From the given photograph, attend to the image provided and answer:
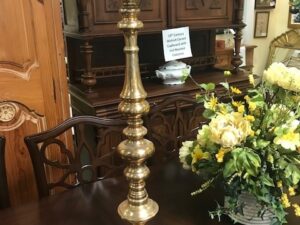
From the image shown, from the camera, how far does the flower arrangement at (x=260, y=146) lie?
2.52 feet

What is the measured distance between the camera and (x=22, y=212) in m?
0.99

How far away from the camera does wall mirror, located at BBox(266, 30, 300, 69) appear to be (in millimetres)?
3578

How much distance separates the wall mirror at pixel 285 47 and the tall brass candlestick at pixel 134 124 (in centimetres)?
321

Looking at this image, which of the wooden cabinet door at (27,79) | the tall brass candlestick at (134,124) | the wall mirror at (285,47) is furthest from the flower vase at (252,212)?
the wall mirror at (285,47)

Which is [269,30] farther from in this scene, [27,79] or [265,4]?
[27,79]

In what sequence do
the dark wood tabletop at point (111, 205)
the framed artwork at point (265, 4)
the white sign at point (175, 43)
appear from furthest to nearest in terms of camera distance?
the framed artwork at point (265, 4) → the white sign at point (175, 43) → the dark wood tabletop at point (111, 205)

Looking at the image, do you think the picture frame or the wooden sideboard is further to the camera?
the picture frame

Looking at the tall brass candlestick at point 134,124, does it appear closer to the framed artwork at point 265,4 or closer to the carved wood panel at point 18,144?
the carved wood panel at point 18,144

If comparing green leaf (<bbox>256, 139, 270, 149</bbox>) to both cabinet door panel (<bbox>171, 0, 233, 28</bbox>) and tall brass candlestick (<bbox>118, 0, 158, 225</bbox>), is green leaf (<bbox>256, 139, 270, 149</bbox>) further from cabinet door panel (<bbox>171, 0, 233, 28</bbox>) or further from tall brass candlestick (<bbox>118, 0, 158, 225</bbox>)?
cabinet door panel (<bbox>171, 0, 233, 28</bbox>)

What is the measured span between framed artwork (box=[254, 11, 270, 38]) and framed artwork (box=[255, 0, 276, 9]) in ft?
0.19

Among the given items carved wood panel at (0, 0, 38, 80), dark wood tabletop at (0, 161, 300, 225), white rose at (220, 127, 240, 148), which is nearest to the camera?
white rose at (220, 127, 240, 148)

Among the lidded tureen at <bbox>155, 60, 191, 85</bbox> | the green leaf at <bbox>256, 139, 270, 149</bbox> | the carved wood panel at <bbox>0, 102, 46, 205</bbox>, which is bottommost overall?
the carved wood panel at <bbox>0, 102, 46, 205</bbox>

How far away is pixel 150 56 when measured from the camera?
226 cm

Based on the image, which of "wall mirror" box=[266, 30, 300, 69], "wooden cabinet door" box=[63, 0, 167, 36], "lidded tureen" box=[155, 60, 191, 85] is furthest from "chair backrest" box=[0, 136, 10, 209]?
"wall mirror" box=[266, 30, 300, 69]
